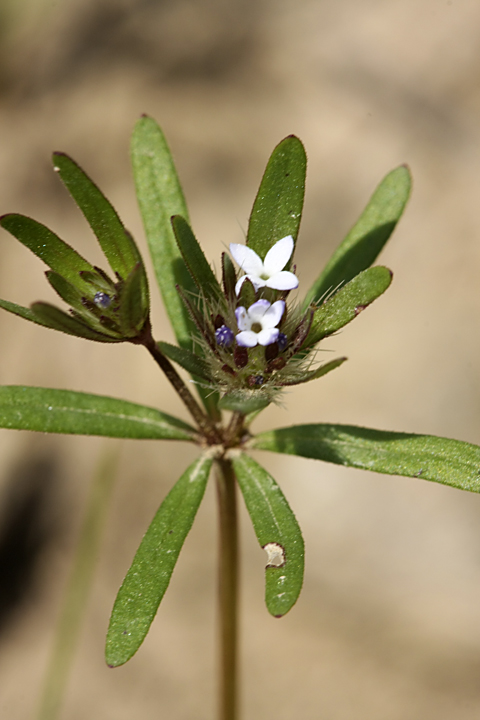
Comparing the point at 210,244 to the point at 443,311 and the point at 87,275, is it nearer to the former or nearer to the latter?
the point at 443,311

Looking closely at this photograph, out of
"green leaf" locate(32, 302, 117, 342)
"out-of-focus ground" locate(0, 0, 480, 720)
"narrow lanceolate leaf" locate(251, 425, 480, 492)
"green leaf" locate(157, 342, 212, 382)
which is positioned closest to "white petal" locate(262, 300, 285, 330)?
"green leaf" locate(157, 342, 212, 382)

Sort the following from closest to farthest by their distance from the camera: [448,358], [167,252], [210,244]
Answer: [167,252], [448,358], [210,244]

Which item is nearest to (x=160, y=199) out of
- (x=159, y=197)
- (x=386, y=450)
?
(x=159, y=197)

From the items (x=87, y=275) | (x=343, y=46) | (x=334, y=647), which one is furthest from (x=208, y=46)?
(x=334, y=647)

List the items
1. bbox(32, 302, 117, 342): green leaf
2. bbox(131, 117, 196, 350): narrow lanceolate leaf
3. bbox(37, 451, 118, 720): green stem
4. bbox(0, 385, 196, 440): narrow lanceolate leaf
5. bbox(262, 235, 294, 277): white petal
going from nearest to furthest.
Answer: bbox(32, 302, 117, 342): green leaf < bbox(262, 235, 294, 277): white petal < bbox(0, 385, 196, 440): narrow lanceolate leaf < bbox(131, 117, 196, 350): narrow lanceolate leaf < bbox(37, 451, 118, 720): green stem

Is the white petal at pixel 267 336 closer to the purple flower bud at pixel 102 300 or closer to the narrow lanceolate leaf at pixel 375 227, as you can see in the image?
the purple flower bud at pixel 102 300

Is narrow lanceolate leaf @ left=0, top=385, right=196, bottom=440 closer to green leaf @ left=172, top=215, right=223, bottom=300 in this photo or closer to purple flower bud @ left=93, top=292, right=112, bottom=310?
purple flower bud @ left=93, top=292, right=112, bottom=310

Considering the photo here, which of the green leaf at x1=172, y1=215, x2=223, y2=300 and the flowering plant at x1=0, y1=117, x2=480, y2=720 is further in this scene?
the green leaf at x1=172, y1=215, x2=223, y2=300
